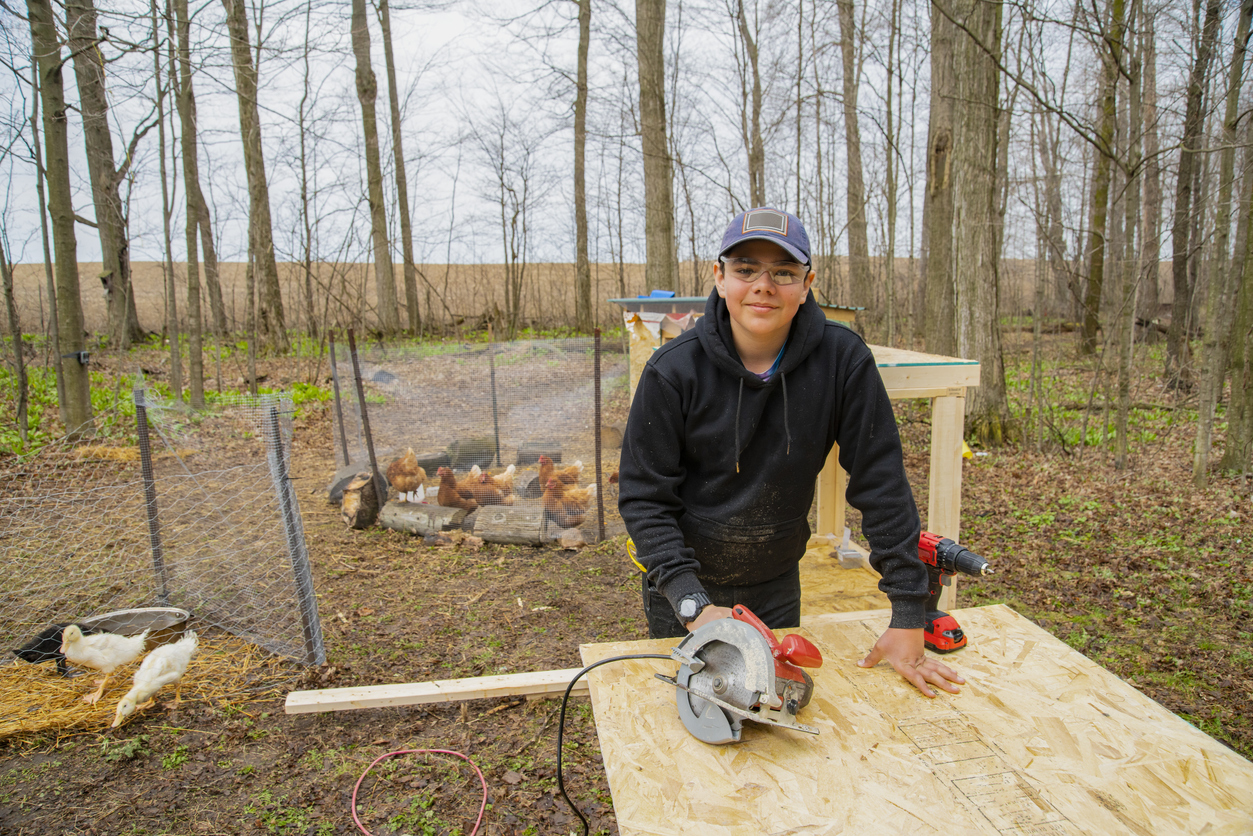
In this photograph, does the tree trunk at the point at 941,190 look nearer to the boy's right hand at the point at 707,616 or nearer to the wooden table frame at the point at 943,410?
the wooden table frame at the point at 943,410

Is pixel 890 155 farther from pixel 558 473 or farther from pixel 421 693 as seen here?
pixel 421 693

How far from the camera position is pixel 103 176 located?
8750 millimetres

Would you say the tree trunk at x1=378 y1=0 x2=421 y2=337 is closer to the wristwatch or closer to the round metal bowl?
the round metal bowl

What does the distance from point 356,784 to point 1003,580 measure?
385 centimetres

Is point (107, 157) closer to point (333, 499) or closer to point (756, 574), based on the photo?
point (333, 499)

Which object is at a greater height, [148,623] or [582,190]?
[582,190]

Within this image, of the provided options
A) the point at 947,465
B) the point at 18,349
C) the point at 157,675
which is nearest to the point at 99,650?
the point at 157,675

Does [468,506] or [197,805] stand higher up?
[468,506]

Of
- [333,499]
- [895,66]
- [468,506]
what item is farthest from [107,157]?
[895,66]

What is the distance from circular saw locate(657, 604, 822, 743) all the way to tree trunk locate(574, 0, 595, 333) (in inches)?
478

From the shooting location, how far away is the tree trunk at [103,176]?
24.2 feet

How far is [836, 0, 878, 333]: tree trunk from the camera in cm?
1128

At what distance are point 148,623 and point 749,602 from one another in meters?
3.25

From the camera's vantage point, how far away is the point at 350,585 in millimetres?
4562
